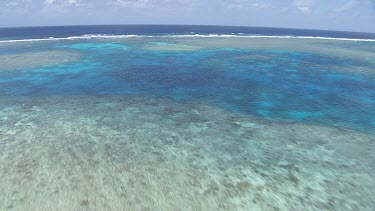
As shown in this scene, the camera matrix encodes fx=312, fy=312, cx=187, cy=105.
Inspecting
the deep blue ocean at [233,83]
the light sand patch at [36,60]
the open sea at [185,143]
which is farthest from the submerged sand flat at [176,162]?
the light sand patch at [36,60]

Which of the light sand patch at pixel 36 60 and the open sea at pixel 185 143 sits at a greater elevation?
the light sand patch at pixel 36 60

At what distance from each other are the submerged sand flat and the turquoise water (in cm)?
276

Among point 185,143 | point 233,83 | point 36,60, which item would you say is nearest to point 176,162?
point 185,143

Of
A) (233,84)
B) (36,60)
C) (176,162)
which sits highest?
(36,60)

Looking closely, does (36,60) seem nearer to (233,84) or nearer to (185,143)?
(233,84)

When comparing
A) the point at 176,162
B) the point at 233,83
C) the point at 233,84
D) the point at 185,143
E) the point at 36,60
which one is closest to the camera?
the point at 176,162

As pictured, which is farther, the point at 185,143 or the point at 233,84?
the point at 233,84

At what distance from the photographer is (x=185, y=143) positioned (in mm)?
15625

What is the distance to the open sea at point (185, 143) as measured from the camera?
11266 mm

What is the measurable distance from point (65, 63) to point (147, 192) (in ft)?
105

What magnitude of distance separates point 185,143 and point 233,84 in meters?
14.1

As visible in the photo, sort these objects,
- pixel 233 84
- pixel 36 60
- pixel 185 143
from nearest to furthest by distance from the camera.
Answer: pixel 185 143, pixel 233 84, pixel 36 60

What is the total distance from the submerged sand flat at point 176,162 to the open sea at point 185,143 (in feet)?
0.18

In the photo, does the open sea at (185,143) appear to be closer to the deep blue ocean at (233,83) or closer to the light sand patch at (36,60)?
the deep blue ocean at (233,83)
